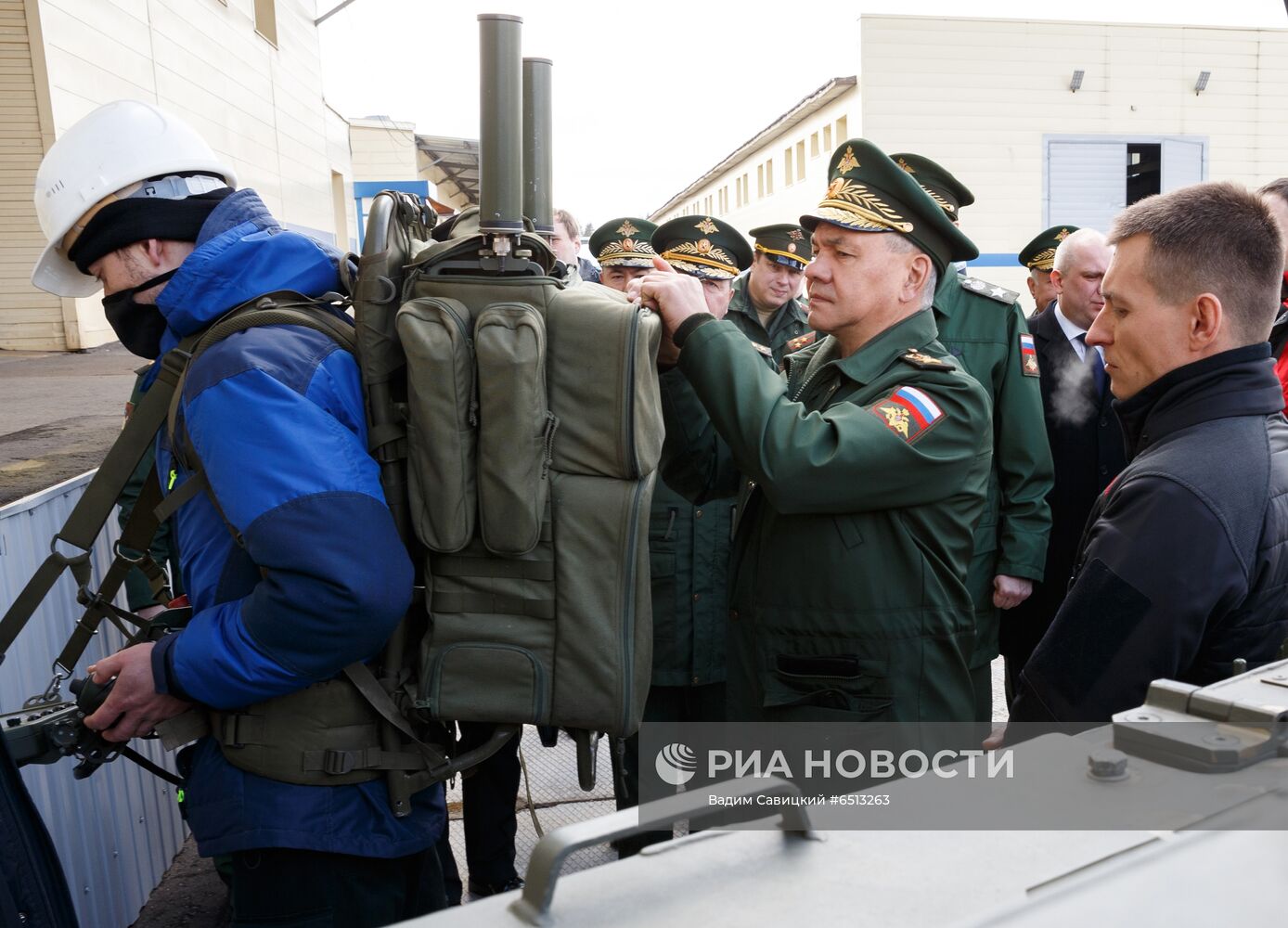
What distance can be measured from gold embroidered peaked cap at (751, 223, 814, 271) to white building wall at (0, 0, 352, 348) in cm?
289

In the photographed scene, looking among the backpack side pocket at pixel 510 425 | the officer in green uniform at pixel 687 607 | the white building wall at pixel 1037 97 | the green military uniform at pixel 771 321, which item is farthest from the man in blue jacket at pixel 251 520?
the white building wall at pixel 1037 97

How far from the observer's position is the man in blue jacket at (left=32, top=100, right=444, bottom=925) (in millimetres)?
1525

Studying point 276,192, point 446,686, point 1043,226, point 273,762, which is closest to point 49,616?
point 273,762

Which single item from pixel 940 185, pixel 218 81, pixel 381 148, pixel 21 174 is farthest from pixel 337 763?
pixel 381 148

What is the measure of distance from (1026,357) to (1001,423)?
0.86 feet

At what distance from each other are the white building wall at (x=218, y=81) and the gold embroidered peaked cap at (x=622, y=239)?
1.76 m

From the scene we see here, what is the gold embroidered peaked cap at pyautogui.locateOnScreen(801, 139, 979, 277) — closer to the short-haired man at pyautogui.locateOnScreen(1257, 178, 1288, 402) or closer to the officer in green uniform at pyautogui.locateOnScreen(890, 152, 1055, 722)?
the officer in green uniform at pyautogui.locateOnScreen(890, 152, 1055, 722)

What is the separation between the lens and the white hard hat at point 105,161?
5.91ft

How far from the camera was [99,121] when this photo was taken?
183cm

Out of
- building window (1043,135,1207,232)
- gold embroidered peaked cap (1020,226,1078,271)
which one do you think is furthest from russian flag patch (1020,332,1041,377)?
building window (1043,135,1207,232)

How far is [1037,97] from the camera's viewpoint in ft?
60.4

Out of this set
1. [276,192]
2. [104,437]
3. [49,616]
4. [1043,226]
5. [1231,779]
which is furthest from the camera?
[1043,226]

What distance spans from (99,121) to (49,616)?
1392 mm

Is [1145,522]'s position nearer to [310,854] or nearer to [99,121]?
[310,854]
